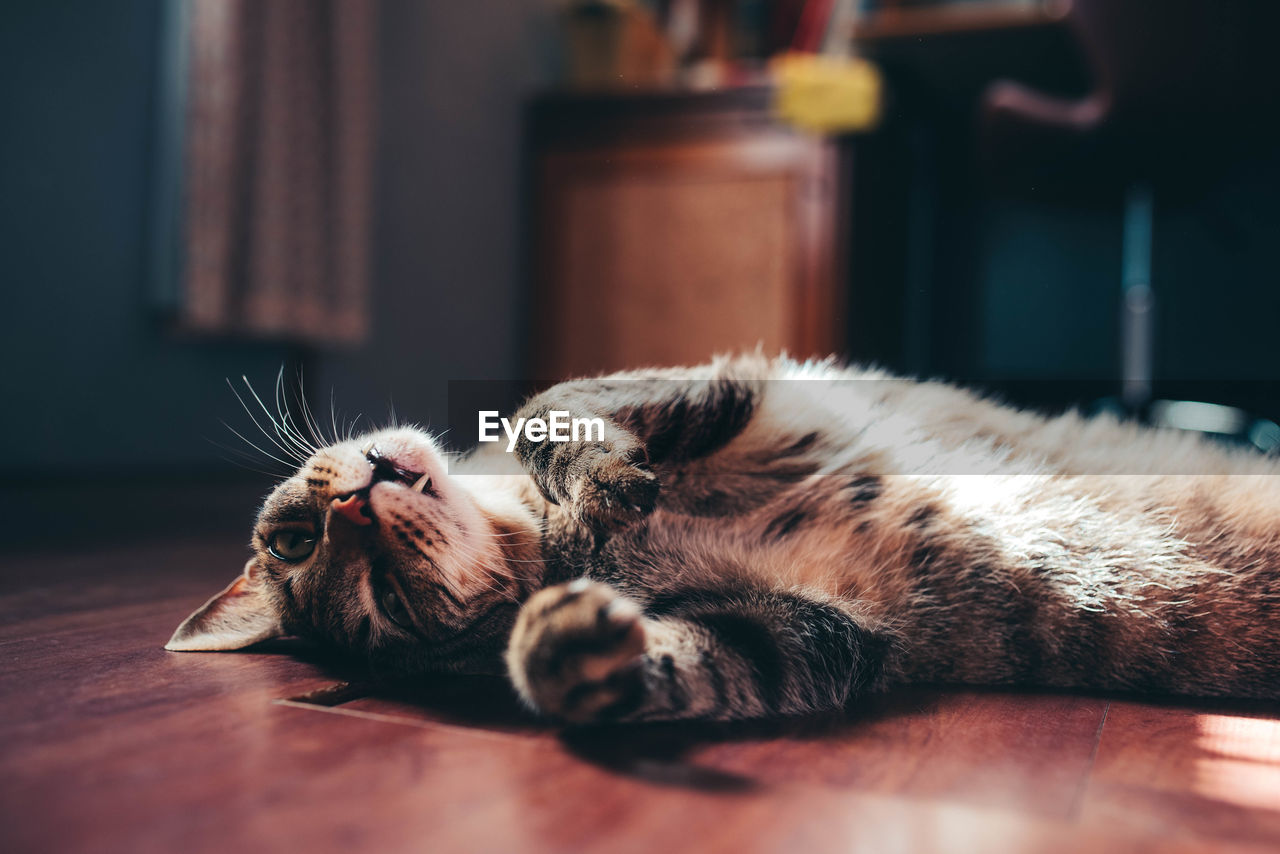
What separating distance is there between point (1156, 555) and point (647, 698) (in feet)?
1.87

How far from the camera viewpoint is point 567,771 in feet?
2.16

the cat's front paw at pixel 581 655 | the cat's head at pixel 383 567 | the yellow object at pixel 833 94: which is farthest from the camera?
the yellow object at pixel 833 94

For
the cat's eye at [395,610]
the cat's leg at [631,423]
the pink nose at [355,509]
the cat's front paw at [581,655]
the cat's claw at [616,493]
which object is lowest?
the cat's eye at [395,610]

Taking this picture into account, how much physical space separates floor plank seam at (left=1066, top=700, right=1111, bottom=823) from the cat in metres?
0.17

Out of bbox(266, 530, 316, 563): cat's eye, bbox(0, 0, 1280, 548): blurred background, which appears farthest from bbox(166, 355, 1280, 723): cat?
bbox(0, 0, 1280, 548): blurred background

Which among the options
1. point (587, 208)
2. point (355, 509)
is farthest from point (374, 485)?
point (587, 208)

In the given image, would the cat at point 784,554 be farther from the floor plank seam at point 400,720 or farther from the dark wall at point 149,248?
A: the dark wall at point 149,248

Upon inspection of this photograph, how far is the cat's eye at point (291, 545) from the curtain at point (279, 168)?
163cm

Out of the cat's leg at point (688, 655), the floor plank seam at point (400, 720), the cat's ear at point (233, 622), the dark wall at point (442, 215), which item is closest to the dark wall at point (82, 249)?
the dark wall at point (442, 215)

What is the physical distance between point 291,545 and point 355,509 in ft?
0.43

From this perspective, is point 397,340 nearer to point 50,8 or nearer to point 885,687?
point 50,8

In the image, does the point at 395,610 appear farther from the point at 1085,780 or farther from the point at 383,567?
the point at 1085,780

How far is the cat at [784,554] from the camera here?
924mm

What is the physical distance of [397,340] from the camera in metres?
3.24
